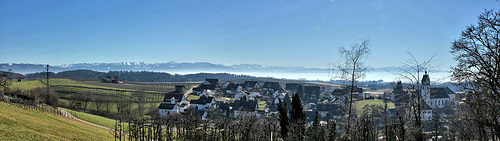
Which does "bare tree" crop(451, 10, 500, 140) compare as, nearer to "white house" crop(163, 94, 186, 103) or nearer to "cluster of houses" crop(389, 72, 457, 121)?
"cluster of houses" crop(389, 72, 457, 121)

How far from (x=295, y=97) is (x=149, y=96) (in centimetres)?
5700

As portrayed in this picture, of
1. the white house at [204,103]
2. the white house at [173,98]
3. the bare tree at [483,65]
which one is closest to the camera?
the bare tree at [483,65]

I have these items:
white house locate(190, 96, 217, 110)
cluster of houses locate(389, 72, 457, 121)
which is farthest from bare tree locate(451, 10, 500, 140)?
white house locate(190, 96, 217, 110)

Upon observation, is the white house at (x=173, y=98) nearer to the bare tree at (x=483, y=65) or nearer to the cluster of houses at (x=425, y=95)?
the cluster of houses at (x=425, y=95)

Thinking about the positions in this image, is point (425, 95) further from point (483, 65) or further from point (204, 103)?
point (204, 103)

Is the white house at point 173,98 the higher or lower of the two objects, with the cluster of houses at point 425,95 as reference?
lower

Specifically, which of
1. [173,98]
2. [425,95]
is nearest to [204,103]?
[173,98]

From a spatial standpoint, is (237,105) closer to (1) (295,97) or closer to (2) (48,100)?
(2) (48,100)

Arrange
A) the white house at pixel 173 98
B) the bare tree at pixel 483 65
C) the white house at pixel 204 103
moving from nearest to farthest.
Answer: the bare tree at pixel 483 65 < the white house at pixel 173 98 < the white house at pixel 204 103

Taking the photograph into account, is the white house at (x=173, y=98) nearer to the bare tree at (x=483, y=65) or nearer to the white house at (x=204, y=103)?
the white house at (x=204, y=103)

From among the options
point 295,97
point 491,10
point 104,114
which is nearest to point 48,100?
point 104,114

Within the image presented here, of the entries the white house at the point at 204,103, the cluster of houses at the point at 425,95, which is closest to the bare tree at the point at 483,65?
the cluster of houses at the point at 425,95

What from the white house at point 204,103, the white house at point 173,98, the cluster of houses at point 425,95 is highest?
the cluster of houses at point 425,95

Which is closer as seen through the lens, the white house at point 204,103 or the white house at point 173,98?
the white house at point 173,98
